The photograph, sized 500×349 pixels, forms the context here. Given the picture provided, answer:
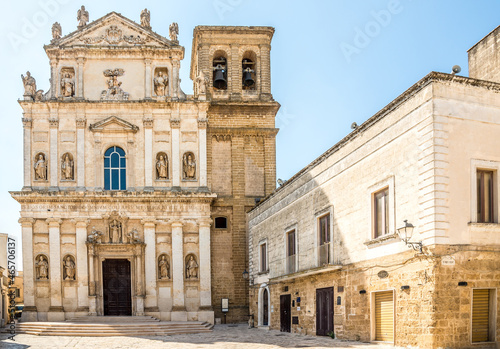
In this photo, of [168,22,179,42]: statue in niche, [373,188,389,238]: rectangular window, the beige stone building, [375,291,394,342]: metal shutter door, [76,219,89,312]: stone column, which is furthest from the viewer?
[168,22,179,42]: statue in niche

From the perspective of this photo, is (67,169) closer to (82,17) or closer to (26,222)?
(26,222)

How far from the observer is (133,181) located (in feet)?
A: 103

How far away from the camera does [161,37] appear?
32344mm

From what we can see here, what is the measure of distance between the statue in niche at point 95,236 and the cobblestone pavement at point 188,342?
238 inches

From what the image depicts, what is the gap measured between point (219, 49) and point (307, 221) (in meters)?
15.3

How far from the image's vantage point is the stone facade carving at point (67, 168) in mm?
31000

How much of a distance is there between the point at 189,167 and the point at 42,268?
337 inches

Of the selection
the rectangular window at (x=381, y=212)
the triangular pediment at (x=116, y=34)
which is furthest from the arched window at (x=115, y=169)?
the rectangular window at (x=381, y=212)

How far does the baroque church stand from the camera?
30.4 metres

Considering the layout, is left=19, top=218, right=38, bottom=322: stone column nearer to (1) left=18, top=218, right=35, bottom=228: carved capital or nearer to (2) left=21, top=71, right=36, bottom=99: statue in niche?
(1) left=18, top=218, right=35, bottom=228: carved capital

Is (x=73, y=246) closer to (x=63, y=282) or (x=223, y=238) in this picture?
(x=63, y=282)

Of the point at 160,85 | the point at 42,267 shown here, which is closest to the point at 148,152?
the point at 160,85

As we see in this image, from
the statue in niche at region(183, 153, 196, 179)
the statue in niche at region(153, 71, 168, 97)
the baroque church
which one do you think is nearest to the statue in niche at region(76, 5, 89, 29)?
the baroque church

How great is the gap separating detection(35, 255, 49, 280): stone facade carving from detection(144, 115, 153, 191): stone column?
19.8ft
